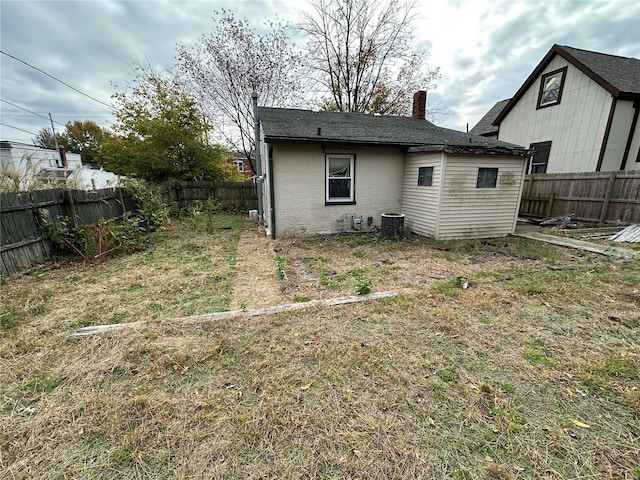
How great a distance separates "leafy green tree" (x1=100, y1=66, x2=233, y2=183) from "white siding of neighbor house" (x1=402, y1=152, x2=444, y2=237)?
10406 mm

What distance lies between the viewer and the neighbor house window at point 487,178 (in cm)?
729

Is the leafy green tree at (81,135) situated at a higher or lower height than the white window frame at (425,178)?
higher

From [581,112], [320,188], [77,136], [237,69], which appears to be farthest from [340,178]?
[77,136]

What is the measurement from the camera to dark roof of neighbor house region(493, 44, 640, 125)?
31.4 feet

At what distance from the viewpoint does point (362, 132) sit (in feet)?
26.7

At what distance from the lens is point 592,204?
29.8 ft

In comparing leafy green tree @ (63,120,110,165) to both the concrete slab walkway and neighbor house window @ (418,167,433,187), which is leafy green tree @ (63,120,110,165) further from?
the concrete slab walkway

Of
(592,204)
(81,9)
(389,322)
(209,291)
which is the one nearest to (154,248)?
(209,291)

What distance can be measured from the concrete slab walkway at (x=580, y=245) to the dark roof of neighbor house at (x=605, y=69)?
662 cm

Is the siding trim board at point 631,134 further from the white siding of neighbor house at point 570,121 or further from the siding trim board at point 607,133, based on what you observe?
the siding trim board at point 607,133

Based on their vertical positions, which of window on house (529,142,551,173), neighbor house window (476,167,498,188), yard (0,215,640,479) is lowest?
yard (0,215,640,479)

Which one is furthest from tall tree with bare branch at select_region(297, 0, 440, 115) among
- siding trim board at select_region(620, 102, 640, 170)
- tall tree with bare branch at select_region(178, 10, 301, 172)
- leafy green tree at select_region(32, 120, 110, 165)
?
leafy green tree at select_region(32, 120, 110, 165)

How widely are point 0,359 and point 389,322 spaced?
3.95 meters

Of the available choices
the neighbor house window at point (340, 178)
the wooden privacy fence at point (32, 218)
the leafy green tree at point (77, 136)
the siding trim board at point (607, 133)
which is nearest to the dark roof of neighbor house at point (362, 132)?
the neighbor house window at point (340, 178)
